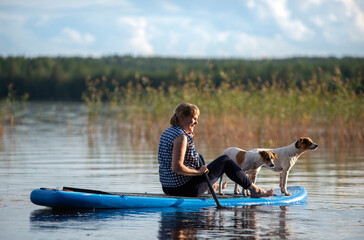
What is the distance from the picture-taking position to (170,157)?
7344 millimetres

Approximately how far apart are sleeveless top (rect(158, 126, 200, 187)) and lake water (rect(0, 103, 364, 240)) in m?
0.43

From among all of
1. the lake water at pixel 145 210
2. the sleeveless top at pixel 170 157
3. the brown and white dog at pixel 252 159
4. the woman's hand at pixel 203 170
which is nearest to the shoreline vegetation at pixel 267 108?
the lake water at pixel 145 210

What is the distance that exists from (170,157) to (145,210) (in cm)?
69

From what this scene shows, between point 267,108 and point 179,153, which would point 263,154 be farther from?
point 267,108

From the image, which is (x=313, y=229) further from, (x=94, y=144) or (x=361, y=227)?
(x=94, y=144)

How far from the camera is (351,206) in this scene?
7.70m

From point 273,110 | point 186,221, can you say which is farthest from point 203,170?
point 273,110

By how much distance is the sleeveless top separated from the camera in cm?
725

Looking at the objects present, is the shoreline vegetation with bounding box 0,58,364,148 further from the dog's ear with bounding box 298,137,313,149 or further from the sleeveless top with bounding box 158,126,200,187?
the sleeveless top with bounding box 158,126,200,187

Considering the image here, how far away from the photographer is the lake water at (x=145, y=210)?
612 cm

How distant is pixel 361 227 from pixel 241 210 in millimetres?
1576

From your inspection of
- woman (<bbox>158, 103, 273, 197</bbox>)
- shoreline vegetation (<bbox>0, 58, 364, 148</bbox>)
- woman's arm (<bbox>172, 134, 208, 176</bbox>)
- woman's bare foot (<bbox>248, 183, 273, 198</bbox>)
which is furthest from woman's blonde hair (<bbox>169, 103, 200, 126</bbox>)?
shoreline vegetation (<bbox>0, 58, 364, 148</bbox>)

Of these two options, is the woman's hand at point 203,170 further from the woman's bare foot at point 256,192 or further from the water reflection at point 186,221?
the woman's bare foot at point 256,192

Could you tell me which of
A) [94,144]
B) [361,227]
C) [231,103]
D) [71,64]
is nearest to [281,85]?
[231,103]
